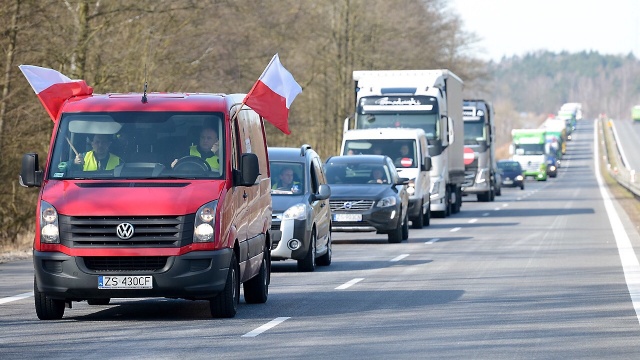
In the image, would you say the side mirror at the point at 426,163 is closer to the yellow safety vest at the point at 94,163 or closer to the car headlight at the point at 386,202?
the car headlight at the point at 386,202

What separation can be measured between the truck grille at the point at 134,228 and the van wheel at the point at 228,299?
2.02 feet

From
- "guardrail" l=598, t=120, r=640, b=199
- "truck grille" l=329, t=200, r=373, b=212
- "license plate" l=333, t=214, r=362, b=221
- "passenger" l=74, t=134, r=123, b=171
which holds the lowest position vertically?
"guardrail" l=598, t=120, r=640, b=199

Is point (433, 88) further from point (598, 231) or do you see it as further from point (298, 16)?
point (298, 16)

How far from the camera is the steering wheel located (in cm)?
1222

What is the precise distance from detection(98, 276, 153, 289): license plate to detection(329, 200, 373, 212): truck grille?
13.5m

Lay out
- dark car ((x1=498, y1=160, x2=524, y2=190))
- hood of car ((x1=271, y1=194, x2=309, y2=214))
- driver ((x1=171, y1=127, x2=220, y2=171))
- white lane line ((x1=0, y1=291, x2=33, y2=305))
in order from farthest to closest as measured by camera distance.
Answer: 1. dark car ((x1=498, y1=160, x2=524, y2=190))
2. hood of car ((x1=271, y1=194, x2=309, y2=214))
3. white lane line ((x1=0, y1=291, x2=33, y2=305))
4. driver ((x1=171, y1=127, x2=220, y2=171))

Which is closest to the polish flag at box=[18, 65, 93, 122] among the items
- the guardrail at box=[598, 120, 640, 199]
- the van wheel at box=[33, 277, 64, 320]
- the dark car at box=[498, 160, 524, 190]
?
the van wheel at box=[33, 277, 64, 320]

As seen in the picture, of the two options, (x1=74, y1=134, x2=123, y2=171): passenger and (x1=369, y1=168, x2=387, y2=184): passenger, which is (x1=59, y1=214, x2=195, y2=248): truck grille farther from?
(x1=369, y1=168, x2=387, y2=184): passenger

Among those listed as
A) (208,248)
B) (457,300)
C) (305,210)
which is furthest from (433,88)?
(208,248)

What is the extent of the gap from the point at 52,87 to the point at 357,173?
44.4ft

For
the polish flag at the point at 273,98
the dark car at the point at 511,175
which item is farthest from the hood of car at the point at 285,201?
the dark car at the point at 511,175

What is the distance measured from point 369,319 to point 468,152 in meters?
35.9

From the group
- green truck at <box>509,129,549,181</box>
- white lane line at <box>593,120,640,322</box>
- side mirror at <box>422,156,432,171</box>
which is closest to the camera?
white lane line at <box>593,120,640,322</box>

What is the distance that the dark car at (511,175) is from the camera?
234 ft
